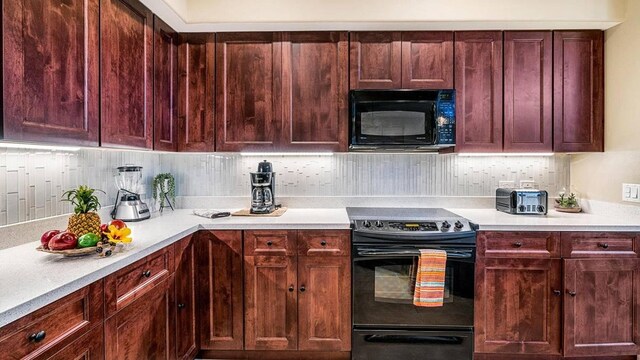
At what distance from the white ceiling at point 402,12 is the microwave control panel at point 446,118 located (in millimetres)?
494

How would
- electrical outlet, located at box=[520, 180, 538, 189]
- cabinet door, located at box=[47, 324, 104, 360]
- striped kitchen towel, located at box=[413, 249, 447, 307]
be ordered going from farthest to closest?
electrical outlet, located at box=[520, 180, 538, 189]
striped kitchen towel, located at box=[413, 249, 447, 307]
cabinet door, located at box=[47, 324, 104, 360]

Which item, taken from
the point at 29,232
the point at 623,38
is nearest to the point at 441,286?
the point at 623,38

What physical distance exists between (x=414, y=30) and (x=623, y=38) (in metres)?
1.38

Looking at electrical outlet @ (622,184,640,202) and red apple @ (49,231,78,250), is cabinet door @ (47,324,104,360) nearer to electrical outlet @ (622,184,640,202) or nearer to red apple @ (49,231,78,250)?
red apple @ (49,231,78,250)

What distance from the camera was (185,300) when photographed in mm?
2039

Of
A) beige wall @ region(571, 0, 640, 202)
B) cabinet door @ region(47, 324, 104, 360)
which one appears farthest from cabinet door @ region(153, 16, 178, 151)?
beige wall @ region(571, 0, 640, 202)

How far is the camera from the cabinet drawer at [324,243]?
2.16 meters

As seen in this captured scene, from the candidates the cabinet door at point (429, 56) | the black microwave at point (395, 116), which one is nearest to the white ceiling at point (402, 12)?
the cabinet door at point (429, 56)

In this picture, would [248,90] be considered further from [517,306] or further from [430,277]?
[517,306]

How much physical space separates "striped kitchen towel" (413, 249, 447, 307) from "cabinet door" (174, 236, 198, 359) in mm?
1389

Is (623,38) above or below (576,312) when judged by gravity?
above

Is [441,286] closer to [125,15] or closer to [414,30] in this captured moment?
[414,30]

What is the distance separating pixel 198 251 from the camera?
7.11 ft

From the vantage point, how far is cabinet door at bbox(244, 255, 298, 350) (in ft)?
7.09
